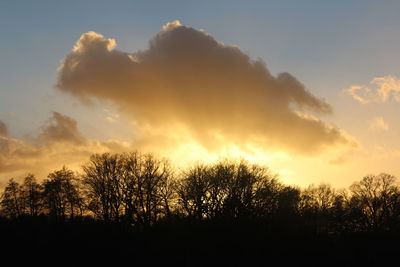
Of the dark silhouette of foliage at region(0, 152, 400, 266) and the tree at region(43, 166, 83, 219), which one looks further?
the tree at region(43, 166, 83, 219)

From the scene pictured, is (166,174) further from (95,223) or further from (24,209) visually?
(24,209)

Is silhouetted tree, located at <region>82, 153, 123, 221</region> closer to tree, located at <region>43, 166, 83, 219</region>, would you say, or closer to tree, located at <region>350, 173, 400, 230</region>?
tree, located at <region>43, 166, 83, 219</region>

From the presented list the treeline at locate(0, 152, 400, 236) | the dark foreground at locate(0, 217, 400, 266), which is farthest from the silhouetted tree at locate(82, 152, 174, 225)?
the dark foreground at locate(0, 217, 400, 266)

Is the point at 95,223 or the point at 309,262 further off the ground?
the point at 95,223

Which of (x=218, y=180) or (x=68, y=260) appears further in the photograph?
(x=218, y=180)

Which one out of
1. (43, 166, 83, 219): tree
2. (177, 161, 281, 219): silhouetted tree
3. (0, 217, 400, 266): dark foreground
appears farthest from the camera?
(43, 166, 83, 219): tree

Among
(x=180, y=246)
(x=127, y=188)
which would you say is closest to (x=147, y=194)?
(x=127, y=188)

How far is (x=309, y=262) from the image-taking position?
36625 millimetres

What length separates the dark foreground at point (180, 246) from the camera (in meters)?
33.5

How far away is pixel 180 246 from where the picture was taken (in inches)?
1467

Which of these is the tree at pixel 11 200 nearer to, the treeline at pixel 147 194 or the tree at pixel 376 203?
the treeline at pixel 147 194

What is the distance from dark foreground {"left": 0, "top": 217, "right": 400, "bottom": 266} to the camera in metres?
33.5

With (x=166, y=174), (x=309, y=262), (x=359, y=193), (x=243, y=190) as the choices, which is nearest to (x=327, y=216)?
(x=359, y=193)

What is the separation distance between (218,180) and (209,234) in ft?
69.1
